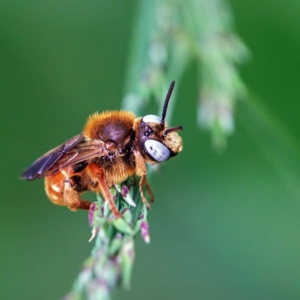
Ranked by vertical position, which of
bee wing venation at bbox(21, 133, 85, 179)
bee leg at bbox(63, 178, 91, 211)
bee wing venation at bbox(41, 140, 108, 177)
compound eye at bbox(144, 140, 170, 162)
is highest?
bee wing venation at bbox(21, 133, 85, 179)

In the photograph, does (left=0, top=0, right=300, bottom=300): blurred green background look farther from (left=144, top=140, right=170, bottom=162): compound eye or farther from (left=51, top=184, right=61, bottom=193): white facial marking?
(left=51, top=184, right=61, bottom=193): white facial marking

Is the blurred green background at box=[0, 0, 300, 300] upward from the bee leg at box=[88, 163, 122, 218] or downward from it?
upward

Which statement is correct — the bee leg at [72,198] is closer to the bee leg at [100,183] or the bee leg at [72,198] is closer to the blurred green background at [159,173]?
the bee leg at [100,183]

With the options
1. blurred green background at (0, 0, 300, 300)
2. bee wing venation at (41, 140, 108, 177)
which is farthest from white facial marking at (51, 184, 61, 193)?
blurred green background at (0, 0, 300, 300)

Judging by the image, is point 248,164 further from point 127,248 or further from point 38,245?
point 127,248

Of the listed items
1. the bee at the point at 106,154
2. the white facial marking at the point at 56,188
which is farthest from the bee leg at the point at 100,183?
the white facial marking at the point at 56,188

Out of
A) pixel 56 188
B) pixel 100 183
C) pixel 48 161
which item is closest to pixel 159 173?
pixel 56 188

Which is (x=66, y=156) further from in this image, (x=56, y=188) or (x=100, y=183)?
(x=100, y=183)
